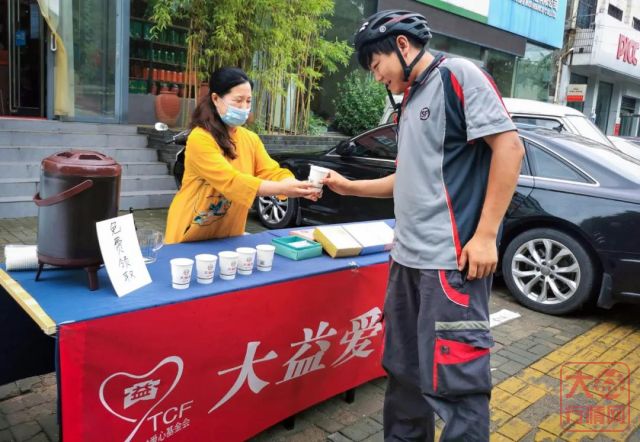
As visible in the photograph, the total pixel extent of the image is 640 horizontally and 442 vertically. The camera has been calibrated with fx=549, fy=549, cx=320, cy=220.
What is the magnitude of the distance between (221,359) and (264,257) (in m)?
0.48

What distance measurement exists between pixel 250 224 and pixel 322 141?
12.7 feet

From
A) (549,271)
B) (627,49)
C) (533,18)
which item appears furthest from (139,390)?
(627,49)

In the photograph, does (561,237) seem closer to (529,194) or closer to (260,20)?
(529,194)

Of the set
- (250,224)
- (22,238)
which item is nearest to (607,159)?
(250,224)

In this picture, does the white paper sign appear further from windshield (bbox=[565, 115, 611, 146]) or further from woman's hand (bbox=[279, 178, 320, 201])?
windshield (bbox=[565, 115, 611, 146])

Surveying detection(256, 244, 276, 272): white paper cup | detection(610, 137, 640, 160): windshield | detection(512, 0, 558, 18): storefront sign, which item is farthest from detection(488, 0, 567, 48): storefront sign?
detection(256, 244, 276, 272): white paper cup

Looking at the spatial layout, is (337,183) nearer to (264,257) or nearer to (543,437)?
(264,257)

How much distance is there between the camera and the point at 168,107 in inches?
391

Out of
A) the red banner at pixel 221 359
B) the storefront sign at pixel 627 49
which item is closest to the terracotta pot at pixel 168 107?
the red banner at pixel 221 359

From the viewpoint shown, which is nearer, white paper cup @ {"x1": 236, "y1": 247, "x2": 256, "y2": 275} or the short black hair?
the short black hair

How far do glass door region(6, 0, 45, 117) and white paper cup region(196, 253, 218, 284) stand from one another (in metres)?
8.47

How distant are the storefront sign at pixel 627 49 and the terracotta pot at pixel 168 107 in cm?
1948

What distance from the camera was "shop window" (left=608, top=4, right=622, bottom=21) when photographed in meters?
22.6

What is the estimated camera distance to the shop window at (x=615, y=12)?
22.6 meters
